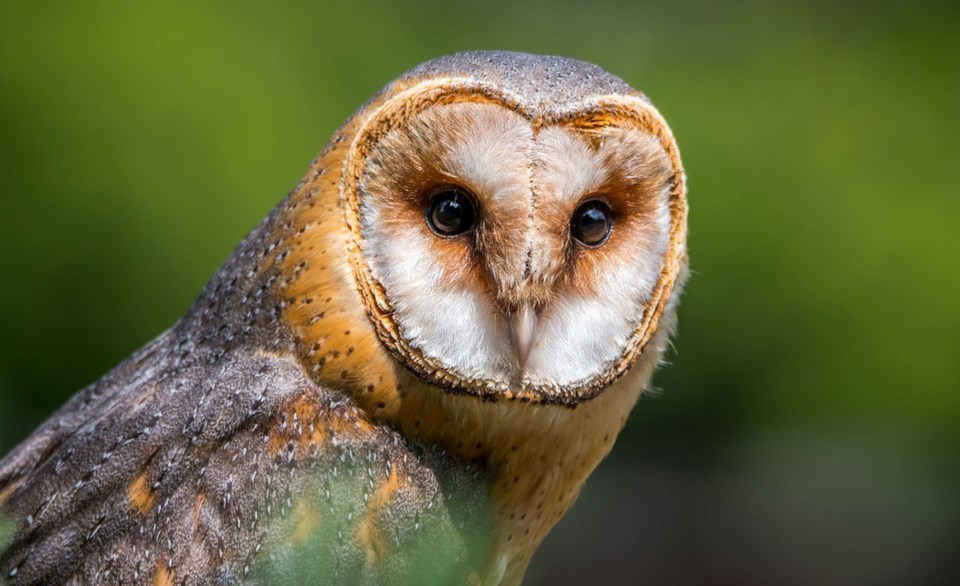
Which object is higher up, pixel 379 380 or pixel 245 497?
pixel 379 380

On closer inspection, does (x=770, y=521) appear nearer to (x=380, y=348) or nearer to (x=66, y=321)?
(x=66, y=321)

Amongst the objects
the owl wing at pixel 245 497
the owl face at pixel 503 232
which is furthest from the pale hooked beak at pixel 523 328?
the owl wing at pixel 245 497

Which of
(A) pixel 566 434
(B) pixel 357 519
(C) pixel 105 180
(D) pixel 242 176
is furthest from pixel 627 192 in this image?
(C) pixel 105 180

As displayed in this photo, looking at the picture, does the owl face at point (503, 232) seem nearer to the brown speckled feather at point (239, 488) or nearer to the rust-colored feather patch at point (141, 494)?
the brown speckled feather at point (239, 488)

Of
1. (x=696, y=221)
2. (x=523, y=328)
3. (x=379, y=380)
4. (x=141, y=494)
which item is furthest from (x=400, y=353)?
(x=696, y=221)

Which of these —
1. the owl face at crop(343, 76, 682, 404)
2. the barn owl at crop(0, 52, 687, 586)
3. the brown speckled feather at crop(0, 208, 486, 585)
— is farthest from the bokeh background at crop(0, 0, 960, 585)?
the owl face at crop(343, 76, 682, 404)

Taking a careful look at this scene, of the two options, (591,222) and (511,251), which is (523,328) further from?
(591,222)
